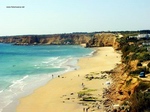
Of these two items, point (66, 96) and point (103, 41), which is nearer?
point (66, 96)

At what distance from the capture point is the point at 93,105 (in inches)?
1104

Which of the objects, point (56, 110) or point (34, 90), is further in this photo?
point (34, 90)

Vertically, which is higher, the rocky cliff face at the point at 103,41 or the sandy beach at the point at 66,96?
the rocky cliff face at the point at 103,41

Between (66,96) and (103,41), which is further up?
(103,41)

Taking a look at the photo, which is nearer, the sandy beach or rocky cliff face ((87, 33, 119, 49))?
the sandy beach

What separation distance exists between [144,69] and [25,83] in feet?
59.2

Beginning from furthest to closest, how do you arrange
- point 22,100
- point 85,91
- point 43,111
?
point 85,91, point 22,100, point 43,111

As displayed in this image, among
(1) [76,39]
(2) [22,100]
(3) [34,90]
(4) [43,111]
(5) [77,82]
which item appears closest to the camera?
(4) [43,111]

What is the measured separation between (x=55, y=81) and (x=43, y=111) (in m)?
16.5

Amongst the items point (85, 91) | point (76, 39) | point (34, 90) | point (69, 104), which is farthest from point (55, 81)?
point (76, 39)

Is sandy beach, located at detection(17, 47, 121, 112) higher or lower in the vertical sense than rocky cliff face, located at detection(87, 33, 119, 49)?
lower

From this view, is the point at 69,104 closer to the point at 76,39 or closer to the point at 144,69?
the point at 144,69

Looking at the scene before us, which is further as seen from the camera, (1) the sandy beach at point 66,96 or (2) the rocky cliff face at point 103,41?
(2) the rocky cliff face at point 103,41

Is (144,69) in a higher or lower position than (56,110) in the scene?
higher
